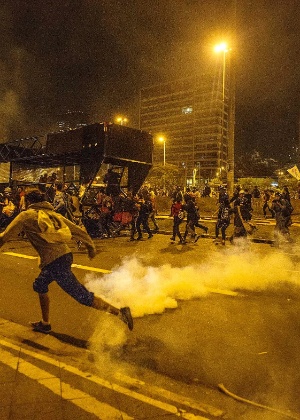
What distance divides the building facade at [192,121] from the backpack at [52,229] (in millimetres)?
97916

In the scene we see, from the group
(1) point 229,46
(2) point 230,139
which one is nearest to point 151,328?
(2) point 230,139

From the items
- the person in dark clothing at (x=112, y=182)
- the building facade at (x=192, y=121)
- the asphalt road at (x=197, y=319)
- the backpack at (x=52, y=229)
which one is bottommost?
the asphalt road at (x=197, y=319)

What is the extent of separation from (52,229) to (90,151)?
10.0m

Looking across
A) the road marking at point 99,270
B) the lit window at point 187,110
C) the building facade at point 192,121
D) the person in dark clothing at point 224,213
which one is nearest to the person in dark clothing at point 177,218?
the person in dark clothing at point 224,213

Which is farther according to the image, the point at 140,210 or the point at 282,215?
the point at 140,210

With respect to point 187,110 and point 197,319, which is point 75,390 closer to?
point 197,319

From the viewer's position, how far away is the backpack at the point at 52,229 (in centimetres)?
406

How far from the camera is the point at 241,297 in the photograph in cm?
584

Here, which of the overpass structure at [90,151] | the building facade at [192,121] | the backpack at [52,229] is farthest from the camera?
the building facade at [192,121]

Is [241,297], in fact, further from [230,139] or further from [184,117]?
[184,117]

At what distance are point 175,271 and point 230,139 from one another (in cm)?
858

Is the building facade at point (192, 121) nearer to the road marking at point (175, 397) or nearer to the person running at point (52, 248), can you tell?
the person running at point (52, 248)

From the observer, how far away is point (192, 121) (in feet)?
377

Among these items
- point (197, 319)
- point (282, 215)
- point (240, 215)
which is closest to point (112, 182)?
point (240, 215)
